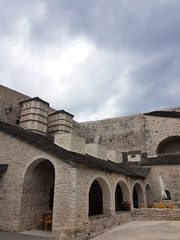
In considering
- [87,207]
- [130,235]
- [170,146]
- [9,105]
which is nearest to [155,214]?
[130,235]

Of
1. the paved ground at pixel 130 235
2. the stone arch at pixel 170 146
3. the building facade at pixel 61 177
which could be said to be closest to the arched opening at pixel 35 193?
the building facade at pixel 61 177

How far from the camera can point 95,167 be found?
8.29 metres

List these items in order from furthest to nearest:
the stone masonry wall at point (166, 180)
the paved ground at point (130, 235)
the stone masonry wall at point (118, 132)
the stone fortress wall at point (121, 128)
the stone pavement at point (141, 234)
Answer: the stone masonry wall at point (118, 132) → the stone fortress wall at point (121, 128) → the stone masonry wall at point (166, 180) → the stone pavement at point (141, 234) → the paved ground at point (130, 235)

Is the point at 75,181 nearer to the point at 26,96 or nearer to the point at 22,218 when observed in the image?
the point at 22,218

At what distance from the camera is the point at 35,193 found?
8.78 meters

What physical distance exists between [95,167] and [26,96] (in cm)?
1191

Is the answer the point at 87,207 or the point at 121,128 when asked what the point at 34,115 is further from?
the point at 121,128

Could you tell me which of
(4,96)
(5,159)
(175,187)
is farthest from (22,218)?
(175,187)

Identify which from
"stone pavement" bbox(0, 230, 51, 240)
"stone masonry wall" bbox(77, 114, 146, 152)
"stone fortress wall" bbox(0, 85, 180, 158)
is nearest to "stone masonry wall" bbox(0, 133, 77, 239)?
"stone pavement" bbox(0, 230, 51, 240)

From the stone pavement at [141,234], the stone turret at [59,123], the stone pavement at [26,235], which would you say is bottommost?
the stone pavement at [141,234]

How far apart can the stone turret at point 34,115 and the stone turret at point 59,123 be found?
164 cm

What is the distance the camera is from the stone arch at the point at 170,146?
70.7 ft

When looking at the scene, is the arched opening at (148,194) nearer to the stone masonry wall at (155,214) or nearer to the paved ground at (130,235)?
the stone masonry wall at (155,214)

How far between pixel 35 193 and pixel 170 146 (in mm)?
18275
